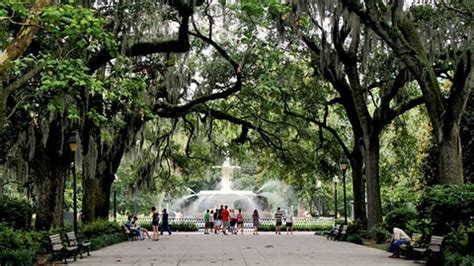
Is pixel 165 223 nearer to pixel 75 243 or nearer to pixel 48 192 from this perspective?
pixel 48 192

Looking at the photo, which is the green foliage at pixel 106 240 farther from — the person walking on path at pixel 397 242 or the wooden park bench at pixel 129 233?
the person walking on path at pixel 397 242

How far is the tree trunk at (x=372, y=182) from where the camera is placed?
21.7 meters

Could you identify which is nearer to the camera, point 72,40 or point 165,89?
point 72,40

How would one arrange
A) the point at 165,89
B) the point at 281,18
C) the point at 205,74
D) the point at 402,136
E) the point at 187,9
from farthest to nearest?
the point at 402,136 → the point at 205,74 → the point at 165,89 → the point at 281,18 → the point at 187,9

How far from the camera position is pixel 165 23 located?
19500 mm

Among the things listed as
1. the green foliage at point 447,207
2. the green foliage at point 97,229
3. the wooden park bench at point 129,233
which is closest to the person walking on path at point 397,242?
the green foliage at point 447,207

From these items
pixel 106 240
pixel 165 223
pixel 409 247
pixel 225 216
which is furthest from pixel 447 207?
pixel 165 223

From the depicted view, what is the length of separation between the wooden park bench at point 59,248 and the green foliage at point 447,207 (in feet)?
26.1

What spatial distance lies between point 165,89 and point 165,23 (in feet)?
13.8

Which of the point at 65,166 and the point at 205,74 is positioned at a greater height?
the point at 205,74

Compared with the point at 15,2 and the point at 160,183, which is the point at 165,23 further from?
the point at 160,183

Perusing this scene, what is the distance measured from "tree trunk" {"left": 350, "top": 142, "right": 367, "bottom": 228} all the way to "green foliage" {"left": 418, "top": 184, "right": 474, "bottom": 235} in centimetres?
1006

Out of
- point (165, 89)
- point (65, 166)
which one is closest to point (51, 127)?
point (65, 166)

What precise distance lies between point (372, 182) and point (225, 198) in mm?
27980
